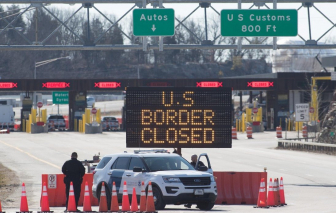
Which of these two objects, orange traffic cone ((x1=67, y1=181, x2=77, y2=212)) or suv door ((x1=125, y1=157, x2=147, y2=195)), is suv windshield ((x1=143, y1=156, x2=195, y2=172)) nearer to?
suv door ((x1=125, y1=157, x2=147, y2=195))

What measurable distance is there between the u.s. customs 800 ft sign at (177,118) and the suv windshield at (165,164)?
2.26 m

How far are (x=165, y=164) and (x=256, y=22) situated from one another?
39.4 ft

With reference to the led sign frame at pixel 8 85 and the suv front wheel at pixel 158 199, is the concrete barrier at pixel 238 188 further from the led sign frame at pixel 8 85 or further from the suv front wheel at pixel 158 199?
the led sign frame at pixel 8 85

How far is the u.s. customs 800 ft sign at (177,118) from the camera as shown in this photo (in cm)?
2064

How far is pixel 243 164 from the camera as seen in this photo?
33844mm

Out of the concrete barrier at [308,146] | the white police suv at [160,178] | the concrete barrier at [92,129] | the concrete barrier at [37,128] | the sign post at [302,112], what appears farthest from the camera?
the concrete barrier at [37,128]

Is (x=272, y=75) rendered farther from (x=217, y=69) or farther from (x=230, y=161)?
(x=217, y=69)

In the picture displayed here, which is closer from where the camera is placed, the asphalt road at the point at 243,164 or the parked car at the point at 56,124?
the asphalt road at the point at 243,164

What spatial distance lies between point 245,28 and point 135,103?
360 inches

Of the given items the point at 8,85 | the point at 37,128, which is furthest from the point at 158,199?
the point at 37,128

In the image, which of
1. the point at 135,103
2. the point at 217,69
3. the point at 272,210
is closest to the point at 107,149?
the point at 135,103

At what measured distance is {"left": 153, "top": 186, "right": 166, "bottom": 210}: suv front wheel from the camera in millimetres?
17013

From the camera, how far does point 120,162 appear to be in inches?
722

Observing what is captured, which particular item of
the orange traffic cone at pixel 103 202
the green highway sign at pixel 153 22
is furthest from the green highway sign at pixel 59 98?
the orange traffic cone at pixel 103 202
